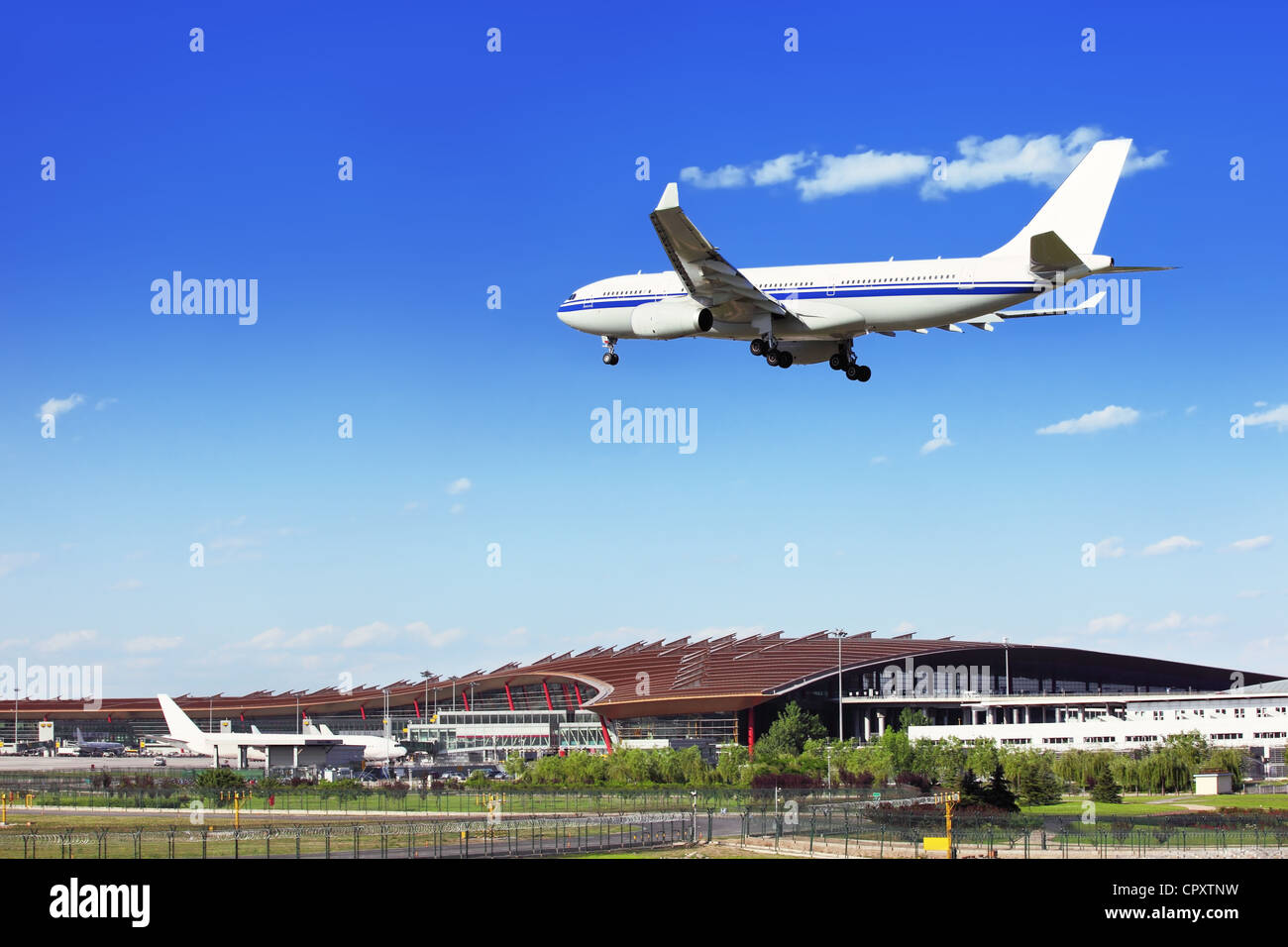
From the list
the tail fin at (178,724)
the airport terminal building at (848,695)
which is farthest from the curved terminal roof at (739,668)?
the tail fin at (178,724)

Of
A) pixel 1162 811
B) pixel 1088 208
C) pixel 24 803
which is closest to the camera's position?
pixel 1088 208

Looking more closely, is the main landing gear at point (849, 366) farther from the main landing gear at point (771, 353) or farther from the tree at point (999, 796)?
the tree at point (999, 796)

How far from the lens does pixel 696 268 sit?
46438 mm

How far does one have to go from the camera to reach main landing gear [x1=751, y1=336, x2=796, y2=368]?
47.7m

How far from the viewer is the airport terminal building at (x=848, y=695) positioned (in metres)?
136

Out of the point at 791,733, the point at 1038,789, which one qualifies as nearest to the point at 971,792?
the point at 1038,789

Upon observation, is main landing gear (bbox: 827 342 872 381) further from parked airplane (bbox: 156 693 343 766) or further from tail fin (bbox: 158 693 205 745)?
tail fin (bbox: 158 693 205 745)

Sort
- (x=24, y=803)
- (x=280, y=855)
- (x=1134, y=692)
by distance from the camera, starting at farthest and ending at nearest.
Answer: (x=1134, y=692), (x=24, y=803), (x=280, y=855)

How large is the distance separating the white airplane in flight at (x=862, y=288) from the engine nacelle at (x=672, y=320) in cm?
3

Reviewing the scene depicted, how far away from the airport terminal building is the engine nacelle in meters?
86.5
